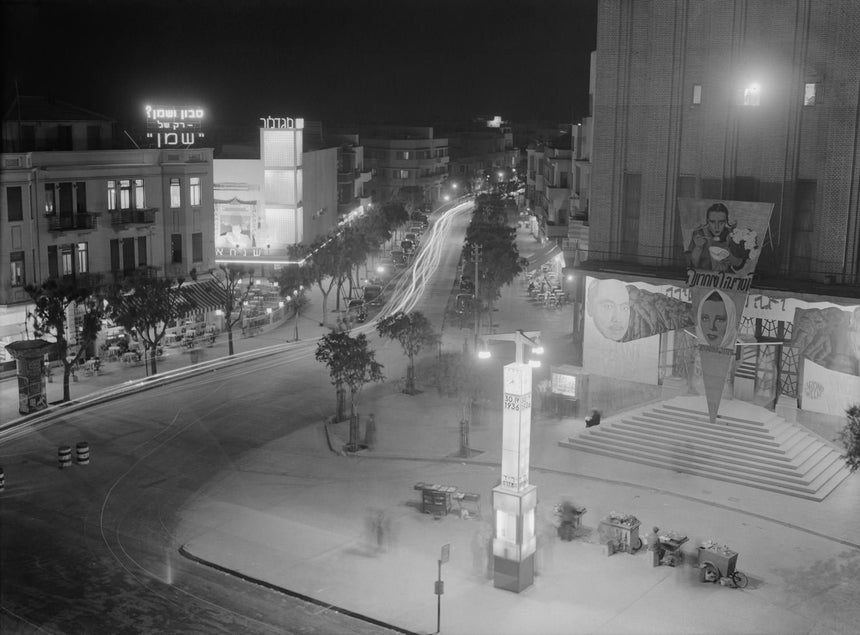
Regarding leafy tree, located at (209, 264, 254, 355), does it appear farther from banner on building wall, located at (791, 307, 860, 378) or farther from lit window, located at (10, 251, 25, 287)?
banner on building wall, located at (791, 307, 860, 378)

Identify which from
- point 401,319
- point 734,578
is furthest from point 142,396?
point 734,578

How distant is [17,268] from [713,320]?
34.0m

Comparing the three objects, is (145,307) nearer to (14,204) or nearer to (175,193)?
(14,204)

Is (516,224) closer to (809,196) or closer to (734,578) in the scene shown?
(809,196)

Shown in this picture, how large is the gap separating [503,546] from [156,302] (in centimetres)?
2907

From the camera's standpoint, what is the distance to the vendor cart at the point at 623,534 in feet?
94.3

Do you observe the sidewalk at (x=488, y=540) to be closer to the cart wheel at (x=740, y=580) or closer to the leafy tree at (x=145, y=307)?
the cart wheel at (x=740, y=580)

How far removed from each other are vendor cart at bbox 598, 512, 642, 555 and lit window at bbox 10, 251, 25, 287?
113 feet

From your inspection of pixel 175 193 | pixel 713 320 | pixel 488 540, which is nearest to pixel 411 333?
pixel 713 320

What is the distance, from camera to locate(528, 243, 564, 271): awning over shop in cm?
9394

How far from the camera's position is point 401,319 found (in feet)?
157

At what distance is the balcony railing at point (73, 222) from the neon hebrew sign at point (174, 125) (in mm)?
10859

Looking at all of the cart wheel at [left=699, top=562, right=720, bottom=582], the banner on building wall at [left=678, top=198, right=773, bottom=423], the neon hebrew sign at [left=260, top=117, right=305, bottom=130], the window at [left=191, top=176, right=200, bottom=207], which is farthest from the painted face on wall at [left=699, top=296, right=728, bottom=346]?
the neon hebrew sign at [left=260, top=117, right=305, bottom=130]

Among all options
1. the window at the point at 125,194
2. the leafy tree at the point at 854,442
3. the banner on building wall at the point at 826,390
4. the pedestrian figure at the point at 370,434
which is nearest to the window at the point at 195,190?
the window at the point at 125,194
